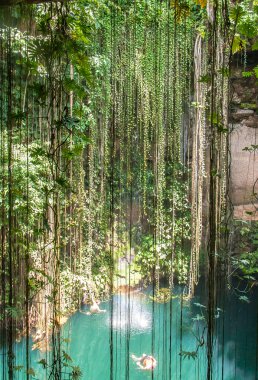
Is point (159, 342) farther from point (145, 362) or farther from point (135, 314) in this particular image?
point (135, 314)

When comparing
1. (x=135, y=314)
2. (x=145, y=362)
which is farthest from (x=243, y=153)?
(x=145, y=362)

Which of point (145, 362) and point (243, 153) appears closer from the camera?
point (145, 362)

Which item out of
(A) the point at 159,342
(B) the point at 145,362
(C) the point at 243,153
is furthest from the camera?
(C) the point at 243,153

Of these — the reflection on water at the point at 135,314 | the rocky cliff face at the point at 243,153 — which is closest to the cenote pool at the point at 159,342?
the reflection on water at the point at 135,314

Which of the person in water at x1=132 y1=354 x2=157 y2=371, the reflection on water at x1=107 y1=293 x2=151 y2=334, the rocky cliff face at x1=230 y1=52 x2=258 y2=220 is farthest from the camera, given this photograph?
the rocky cliff face at x1=230 y1=52 x2=258 y2=220

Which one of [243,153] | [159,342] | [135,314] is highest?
[243,153]

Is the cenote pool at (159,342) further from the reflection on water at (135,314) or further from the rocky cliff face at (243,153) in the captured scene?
the rocky cliff face at (243,153)

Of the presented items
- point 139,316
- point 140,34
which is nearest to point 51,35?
point 140,34

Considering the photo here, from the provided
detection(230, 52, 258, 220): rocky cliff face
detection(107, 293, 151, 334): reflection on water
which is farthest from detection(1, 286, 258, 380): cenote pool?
detection(230, 52, 258, 220): rocky cliff face

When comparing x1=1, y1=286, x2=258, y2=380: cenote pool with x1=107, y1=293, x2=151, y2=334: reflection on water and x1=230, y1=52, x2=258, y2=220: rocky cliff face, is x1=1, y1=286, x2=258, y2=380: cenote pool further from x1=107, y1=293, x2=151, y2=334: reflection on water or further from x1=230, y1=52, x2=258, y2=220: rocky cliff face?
x1=230, y1=52, x2=258, y2=220: rocky cliff face

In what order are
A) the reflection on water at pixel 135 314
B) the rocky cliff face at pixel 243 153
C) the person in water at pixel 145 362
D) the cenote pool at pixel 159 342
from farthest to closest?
the rocky cliff face at pixel 243 153 < the reflection on water at pixel 135 314 < the cenote pool at pixel 159 342 < the person in water at pixel 145 362

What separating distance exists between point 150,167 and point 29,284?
5.86 m

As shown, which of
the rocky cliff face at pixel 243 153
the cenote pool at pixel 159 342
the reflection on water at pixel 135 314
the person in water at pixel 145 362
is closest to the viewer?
the person in water at pixel 145 362

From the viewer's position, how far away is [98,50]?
5.32 m
